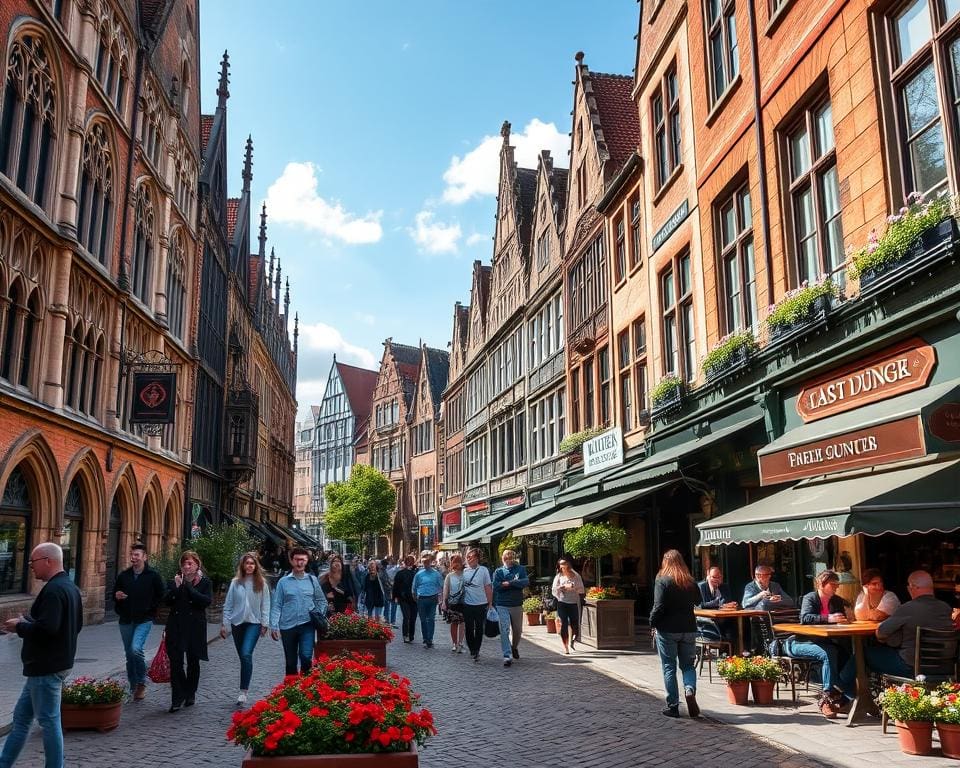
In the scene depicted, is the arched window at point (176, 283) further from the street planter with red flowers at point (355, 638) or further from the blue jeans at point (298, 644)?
the blue jeans at point (298, 644)

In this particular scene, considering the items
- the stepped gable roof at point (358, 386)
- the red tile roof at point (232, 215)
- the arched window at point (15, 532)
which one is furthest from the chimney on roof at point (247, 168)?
the stepped gable roof at point (358, 386)

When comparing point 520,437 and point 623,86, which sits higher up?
point 623,86

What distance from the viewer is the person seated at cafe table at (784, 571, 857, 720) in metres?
8.58

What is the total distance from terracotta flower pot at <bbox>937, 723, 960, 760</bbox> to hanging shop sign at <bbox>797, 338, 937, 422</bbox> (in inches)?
128

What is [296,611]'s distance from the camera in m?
9.52

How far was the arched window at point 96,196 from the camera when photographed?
18.9m

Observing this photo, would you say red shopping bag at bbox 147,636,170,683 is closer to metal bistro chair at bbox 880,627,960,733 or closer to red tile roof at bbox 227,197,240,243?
metal bistro chair at bbox 880,627,960,733

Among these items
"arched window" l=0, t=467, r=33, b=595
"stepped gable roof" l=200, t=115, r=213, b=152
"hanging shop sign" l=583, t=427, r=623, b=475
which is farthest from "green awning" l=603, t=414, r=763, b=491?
"stepped gable roof" l=200, t=115, r=213, b=152

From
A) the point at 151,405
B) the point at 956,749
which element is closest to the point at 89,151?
the point at 151,405

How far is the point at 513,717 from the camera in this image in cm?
891

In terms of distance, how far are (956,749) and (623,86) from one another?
77.3 feet

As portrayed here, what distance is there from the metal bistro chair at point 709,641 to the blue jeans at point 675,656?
2.41 meters

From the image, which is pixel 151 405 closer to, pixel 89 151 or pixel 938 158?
pixel 89 151

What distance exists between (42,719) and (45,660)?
388mm
